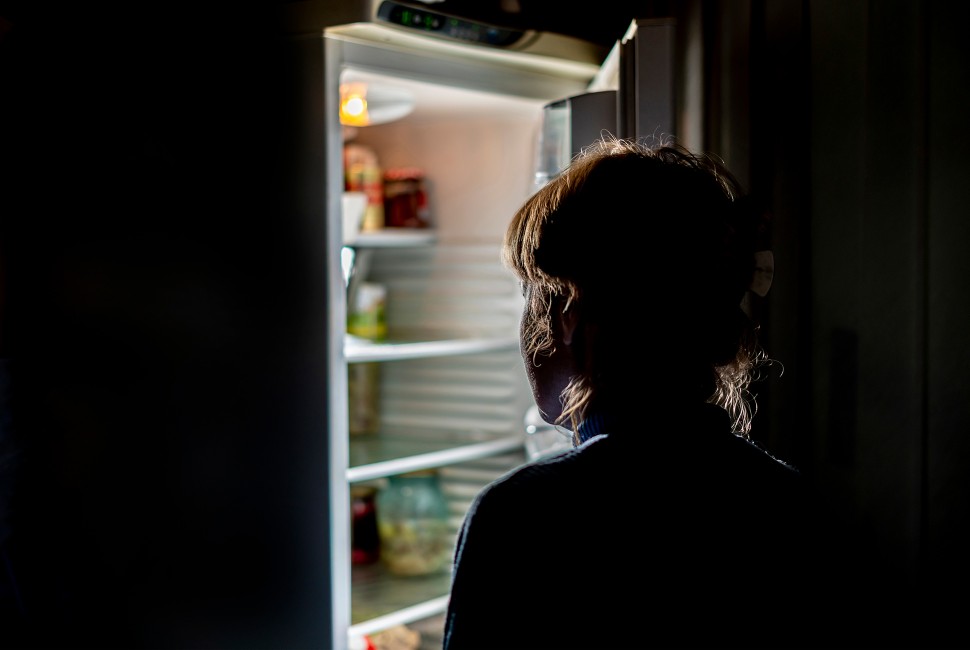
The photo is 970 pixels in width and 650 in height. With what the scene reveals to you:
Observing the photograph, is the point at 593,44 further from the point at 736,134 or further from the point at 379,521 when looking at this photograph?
the point at 379,521

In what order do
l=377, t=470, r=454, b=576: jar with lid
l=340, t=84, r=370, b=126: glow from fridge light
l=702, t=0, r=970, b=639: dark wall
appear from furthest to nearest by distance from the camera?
l=377, t=470, r=454, b=576: jar with lid, l=340, t=84, r=370, b=126: glow from fridge light, l=702, t=0, r=970, b=639: dark wall

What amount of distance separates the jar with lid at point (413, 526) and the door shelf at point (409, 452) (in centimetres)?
7

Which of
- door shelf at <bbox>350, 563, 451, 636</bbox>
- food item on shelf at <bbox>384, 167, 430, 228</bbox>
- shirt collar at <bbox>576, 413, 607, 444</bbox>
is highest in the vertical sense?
food item on shelf at <bbox>384, 167, 430, 228</bbox>

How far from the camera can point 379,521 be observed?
195 cm

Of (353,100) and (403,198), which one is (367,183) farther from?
(353,100)

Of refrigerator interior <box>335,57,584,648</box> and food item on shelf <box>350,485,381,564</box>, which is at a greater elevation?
refrigerator interior <box>335,57,584,648</box>

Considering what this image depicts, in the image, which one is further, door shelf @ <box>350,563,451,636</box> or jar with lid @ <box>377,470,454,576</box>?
jar with lid @ <box>377,470,454,576</box>

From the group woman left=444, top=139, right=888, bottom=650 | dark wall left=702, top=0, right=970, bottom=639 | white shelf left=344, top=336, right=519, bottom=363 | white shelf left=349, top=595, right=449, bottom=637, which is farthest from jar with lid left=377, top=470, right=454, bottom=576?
woman left=444, top=139, right=888, bottom=650

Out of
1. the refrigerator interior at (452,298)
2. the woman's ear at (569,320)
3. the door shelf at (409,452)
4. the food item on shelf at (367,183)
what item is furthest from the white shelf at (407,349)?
the woman's ear at (569,320)

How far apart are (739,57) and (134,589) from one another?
150 cm

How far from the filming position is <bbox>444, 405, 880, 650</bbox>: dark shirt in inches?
23.4

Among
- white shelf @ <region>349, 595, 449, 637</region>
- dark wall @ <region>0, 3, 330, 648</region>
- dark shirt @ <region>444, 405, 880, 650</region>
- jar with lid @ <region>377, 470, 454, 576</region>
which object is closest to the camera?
dark shirt @ <region>444, 405, 880, 650</region>

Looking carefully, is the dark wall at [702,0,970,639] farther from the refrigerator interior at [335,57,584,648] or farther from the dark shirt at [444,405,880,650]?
the refrigerator interior at [335,57,584,648]

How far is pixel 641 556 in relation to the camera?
59 centimetres
